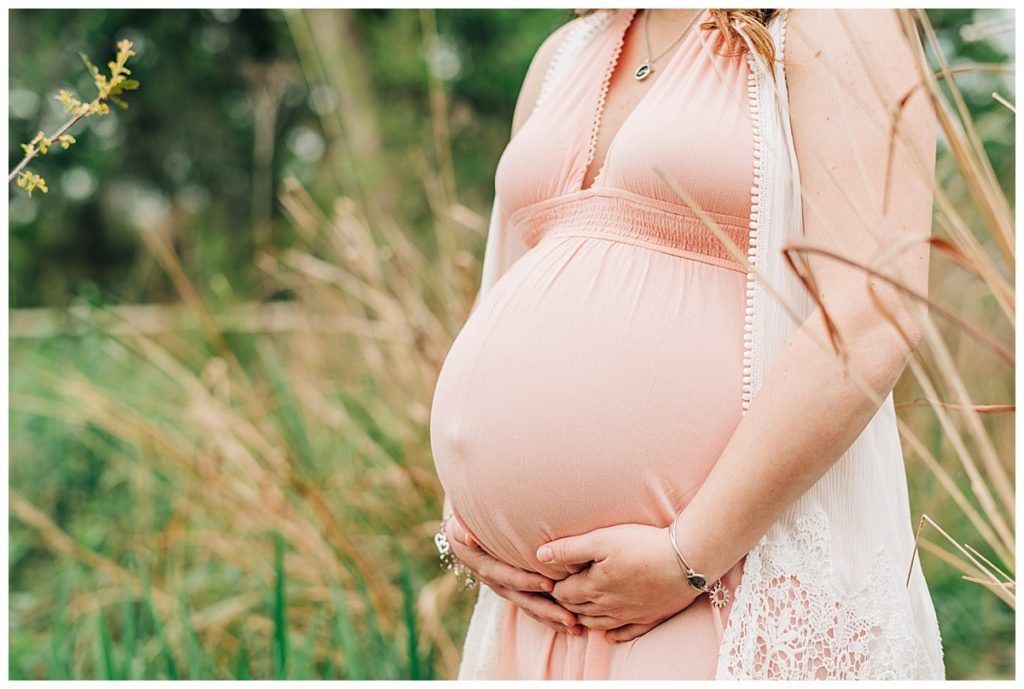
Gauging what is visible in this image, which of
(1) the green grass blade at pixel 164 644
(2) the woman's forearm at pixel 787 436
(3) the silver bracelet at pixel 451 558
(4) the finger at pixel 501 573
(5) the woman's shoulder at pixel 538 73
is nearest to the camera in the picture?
(2) the woman's forearm at pixel 787 436

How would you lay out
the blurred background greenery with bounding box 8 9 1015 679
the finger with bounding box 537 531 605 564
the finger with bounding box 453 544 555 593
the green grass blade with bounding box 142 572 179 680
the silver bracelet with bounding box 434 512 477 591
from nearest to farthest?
the finger with bounding box 537 531 605 564 < the finger with bounding box 453 544 555 593 < the silver bracelet with bounding box 434 512 477 591 < the green grass blade with bounding box 142 572 179 680 < the blurred background greenery with bounding box 8 9 1015 679

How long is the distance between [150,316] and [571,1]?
296 centimetres

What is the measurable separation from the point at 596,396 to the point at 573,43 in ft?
2.18

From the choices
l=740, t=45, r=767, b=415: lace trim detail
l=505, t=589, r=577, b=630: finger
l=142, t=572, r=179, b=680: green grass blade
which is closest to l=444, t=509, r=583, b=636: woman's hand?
l=505, t=589, r=577, b=630: finger

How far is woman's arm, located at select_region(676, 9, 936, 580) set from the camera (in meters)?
0.95

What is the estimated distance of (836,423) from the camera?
958 millimetres

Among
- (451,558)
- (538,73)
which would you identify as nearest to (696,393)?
(451,558)

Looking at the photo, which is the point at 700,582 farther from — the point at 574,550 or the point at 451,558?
the point at 451,558

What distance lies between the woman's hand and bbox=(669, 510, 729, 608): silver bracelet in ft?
0.63

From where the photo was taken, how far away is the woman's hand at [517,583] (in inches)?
46.5

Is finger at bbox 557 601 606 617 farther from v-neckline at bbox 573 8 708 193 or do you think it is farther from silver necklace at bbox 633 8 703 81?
silver necklace at bbox 633 8 703 81

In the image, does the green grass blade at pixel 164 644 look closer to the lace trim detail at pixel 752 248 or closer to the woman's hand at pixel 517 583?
the woman's hand at pixel 517 583

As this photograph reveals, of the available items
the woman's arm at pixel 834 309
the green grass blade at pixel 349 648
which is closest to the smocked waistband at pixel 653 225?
the woman's arm at pixel 834 309

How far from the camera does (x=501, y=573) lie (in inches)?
48.7
